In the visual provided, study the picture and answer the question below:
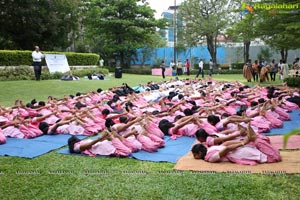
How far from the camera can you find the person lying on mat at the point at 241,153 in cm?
450

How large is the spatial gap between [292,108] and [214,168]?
218 inches

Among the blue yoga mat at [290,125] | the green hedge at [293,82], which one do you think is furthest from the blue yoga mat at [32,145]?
the green hedge at [293,82]

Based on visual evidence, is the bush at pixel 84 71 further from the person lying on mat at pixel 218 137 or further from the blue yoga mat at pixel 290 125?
the person lying on mat at pixel 218 137

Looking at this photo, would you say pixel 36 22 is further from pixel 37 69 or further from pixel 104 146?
pixel 104 146

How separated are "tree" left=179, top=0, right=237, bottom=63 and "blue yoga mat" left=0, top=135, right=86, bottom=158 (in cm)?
2648

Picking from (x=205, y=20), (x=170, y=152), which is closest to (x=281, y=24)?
(x=170, y=152)

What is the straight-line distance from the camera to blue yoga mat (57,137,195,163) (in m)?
4.98

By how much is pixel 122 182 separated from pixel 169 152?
1506 millimetres

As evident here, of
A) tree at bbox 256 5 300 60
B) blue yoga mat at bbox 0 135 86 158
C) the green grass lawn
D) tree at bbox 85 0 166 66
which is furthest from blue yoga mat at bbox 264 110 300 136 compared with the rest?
→ tree at bbox 85 0 166 66

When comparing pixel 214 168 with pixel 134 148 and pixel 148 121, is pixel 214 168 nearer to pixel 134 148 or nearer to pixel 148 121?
pixel 134 148

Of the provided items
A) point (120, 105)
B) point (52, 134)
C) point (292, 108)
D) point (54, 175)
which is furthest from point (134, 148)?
point (292, 108)

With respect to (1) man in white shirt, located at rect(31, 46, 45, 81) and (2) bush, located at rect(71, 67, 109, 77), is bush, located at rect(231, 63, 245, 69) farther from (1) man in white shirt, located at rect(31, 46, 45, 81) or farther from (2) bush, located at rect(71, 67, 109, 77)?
(1) man in white shirt, located at rect(31, 46, 45, 81)

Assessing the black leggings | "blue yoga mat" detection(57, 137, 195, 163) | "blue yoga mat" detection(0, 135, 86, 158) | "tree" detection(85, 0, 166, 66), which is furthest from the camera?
"tree" detection(85, 0, 166, 66)

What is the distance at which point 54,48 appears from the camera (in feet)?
87.0
